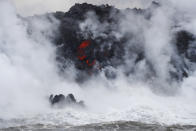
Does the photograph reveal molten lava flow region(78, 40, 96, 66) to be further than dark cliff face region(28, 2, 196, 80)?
Yes

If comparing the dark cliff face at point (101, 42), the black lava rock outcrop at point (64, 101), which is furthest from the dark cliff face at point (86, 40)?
the black lava rock outcrop at point (64, 101)

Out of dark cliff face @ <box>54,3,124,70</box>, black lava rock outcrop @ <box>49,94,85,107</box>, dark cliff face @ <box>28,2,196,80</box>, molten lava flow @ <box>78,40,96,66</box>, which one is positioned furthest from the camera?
dark cliff face @ <box>54,3,124,70</box>

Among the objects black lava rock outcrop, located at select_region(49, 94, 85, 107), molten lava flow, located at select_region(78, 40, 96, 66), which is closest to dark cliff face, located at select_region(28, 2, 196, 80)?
molten lava flow, located at select_region(78, 40, 96, 66)

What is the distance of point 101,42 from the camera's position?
9662 cm

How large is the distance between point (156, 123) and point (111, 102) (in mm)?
14737

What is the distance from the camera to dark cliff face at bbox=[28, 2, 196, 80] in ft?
304

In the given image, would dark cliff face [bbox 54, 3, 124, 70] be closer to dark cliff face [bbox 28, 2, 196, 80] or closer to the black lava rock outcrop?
dark cliff face [bbox 28, 2, 196, 80]

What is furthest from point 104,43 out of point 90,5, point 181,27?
point 181,27

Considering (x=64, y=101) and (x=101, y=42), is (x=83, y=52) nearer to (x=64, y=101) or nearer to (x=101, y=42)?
(x=101, y=42)

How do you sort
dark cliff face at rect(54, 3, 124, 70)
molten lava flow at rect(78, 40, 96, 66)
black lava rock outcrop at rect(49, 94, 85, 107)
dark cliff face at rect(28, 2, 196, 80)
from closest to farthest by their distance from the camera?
black lava rock outcrop at rect(49, 94, 85, 107)
dark cliff face at rect(28, 2, 196, 80)
molten lava flow at rect(78, 40, 96, 66)
dark cliff face at rect(54, 3, 124, 70)

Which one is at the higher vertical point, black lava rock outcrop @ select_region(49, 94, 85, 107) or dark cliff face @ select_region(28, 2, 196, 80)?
dark cliff face @ select_region(28, 2, 196, 80)

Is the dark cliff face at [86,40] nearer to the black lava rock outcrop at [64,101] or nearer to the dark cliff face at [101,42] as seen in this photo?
the dark cliff face at [101,42]

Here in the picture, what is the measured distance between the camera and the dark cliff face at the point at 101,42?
92688mm

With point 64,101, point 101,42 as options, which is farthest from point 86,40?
point 64,101
